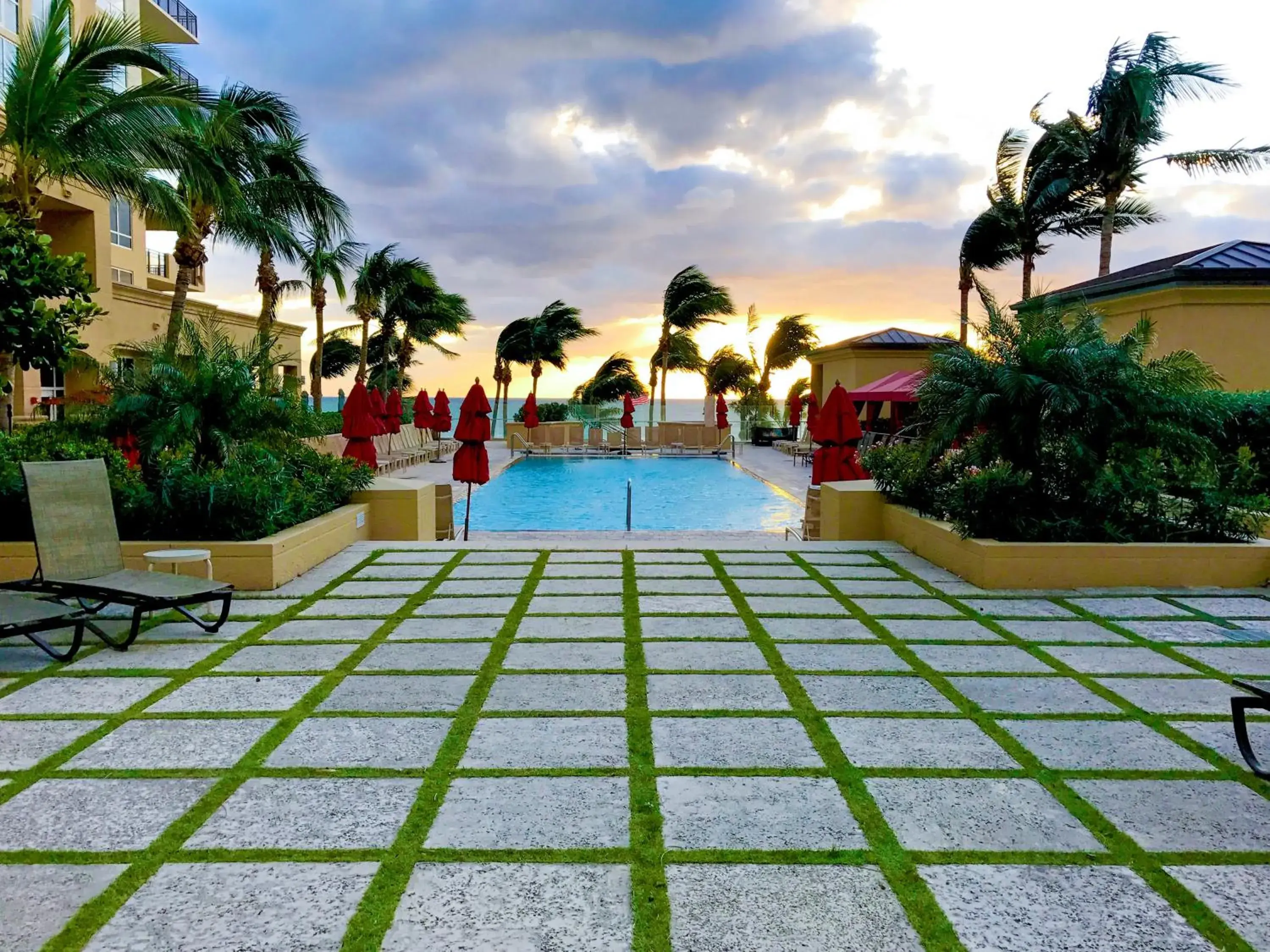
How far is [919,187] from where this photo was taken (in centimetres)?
1478

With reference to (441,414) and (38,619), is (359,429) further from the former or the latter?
(441,414)

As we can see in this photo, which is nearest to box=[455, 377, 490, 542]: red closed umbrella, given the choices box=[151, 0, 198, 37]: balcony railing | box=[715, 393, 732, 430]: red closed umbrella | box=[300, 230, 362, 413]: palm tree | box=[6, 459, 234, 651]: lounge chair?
box=[6, 459, 234, 651]: lounge chair

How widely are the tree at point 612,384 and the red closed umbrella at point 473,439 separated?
1027 inches

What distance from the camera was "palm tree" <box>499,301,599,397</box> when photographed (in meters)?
35.9

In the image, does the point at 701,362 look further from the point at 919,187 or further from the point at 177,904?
the point at 177,904

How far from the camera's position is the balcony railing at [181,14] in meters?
28.0

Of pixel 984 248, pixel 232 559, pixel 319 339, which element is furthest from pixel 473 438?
pixel 984 248

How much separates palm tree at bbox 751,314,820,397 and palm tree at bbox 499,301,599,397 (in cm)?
821

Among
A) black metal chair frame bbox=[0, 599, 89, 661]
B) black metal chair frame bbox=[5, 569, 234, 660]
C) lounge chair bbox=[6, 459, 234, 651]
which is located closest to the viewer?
black metal chair frame bbox=[0, 599, 89, 661]

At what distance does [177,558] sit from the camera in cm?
566

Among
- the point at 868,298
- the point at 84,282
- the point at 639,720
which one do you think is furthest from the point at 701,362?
the point at 639,720

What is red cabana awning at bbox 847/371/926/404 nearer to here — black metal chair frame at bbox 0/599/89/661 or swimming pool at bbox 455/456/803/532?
swimming pool at bbox 455/456/803/532

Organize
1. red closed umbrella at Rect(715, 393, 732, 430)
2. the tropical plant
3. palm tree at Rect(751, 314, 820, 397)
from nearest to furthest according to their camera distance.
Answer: the tropical plant → red closed umbrella at Rect(715, 393, 732, 430) → palm tree at Rect(751, 314, 820, 397)

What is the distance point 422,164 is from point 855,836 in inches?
614
